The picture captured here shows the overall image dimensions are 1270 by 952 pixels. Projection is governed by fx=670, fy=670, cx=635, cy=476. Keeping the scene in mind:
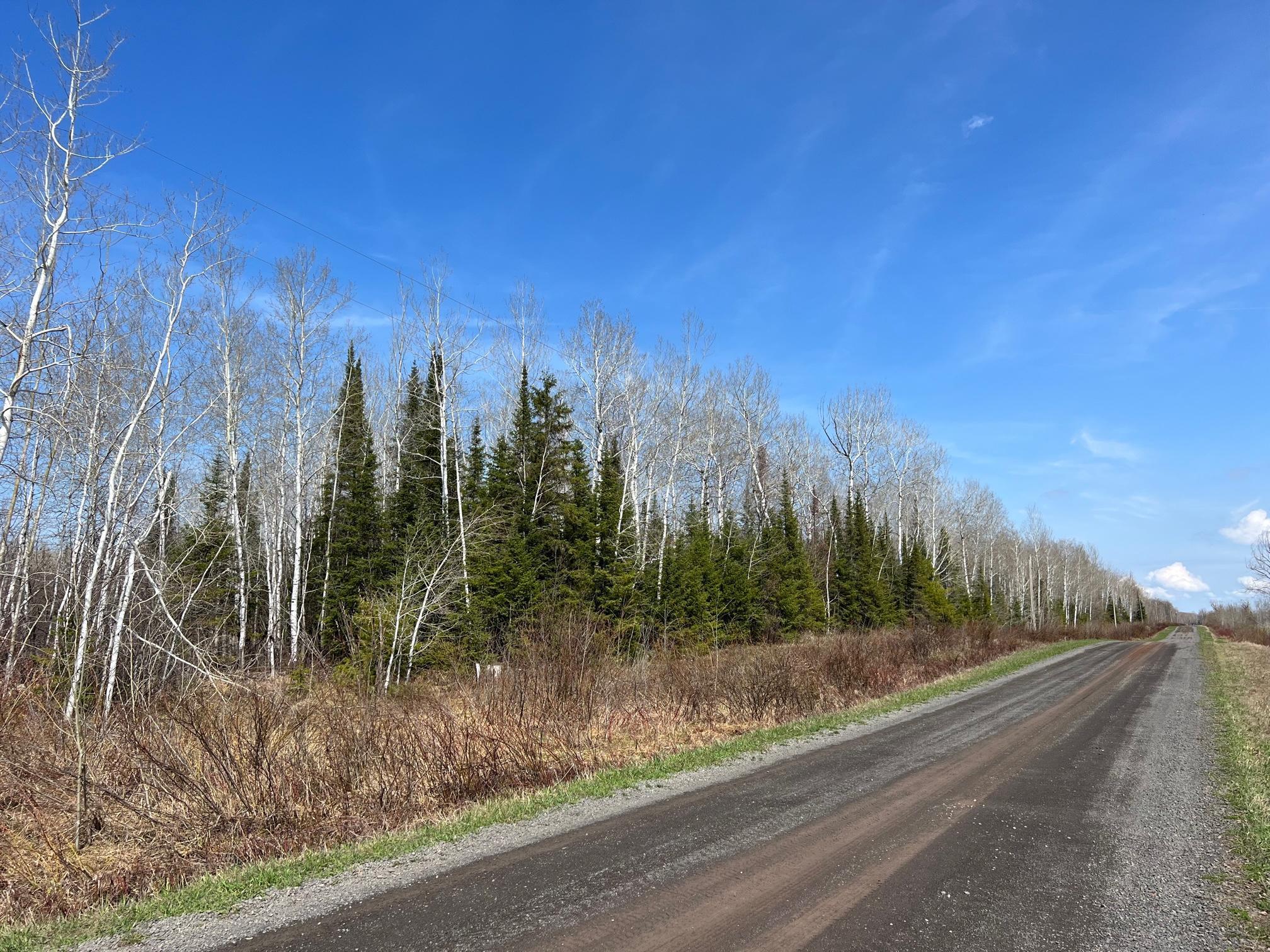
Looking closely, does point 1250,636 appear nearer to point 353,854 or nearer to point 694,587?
point 694,587

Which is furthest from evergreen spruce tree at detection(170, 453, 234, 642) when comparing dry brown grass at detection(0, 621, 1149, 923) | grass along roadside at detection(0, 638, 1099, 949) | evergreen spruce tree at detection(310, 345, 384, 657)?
grass along roadside at detection(0, 638, 1099, 949)

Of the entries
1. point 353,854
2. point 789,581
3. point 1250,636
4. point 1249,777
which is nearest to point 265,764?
point 353,854

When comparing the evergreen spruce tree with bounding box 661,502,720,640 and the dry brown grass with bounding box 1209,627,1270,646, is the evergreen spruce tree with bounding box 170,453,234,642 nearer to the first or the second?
the evergreen spruce tree with bounding box 661,502,720,640

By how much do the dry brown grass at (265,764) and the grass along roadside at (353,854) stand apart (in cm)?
34

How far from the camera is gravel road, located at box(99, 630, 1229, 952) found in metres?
4.04

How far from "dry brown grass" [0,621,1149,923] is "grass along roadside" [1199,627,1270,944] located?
20.3 ft

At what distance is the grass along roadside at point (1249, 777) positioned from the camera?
466cm

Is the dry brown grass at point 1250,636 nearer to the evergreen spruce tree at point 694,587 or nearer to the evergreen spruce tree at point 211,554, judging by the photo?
the evergreen spruce tree at point 694,587

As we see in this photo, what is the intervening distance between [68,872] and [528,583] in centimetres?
1673

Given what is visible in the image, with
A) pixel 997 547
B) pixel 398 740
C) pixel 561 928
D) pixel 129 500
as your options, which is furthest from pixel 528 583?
pixel 997 547

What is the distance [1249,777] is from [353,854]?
1017cm

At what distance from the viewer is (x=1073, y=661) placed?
28.0 m

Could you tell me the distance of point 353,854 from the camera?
547 centimetres

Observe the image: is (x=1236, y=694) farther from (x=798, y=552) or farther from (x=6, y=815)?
(x=6, y=815)
